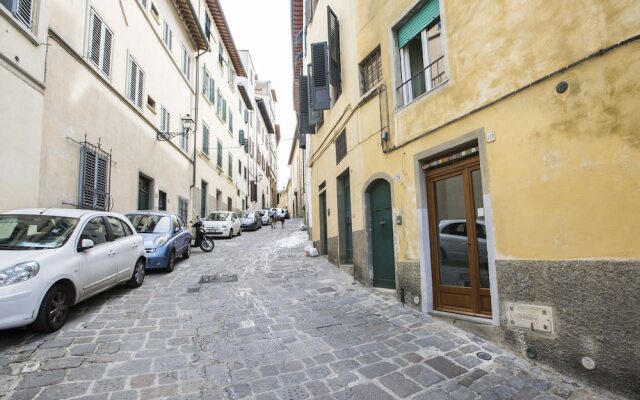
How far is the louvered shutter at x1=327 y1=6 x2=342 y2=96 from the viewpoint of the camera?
8.92 metres

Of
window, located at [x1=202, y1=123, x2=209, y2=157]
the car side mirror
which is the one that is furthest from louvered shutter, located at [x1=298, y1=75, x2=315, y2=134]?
the car side mirror

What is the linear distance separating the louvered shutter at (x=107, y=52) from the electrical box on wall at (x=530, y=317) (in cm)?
1098

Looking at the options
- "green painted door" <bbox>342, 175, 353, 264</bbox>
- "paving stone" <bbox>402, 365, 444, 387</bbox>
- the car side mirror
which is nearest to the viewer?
"paving stone" <bbox>402, 365, 444, 387</bbox>

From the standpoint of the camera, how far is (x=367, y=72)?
772 centimetres

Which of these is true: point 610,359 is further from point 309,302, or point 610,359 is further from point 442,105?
Result: point 309,302

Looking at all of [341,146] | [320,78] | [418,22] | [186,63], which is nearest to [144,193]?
[186,63]

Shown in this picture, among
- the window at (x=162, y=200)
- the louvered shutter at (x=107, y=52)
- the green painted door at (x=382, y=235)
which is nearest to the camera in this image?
the green painted door at (x=382, y=235)

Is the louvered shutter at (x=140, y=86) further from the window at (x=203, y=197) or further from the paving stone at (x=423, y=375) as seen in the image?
the paving stone at (x=423, y=375)

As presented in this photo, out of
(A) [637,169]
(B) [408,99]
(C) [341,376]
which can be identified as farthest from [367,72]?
(C) [341,376]

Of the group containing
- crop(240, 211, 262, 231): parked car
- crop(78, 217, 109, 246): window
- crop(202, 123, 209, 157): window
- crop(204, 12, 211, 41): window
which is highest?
crop(204, 12, 211, 41): window

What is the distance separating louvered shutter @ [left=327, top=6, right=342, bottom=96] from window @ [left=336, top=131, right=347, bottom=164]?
1257 millimetres

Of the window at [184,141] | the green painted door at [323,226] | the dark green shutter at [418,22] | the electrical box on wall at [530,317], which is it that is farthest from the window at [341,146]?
the window at [184,141]

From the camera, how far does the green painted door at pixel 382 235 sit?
21.8 feet

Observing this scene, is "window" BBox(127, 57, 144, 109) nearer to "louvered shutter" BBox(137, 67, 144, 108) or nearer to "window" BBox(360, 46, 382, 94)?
"louvered shutter" BBox(137, 67, 144, 108)
